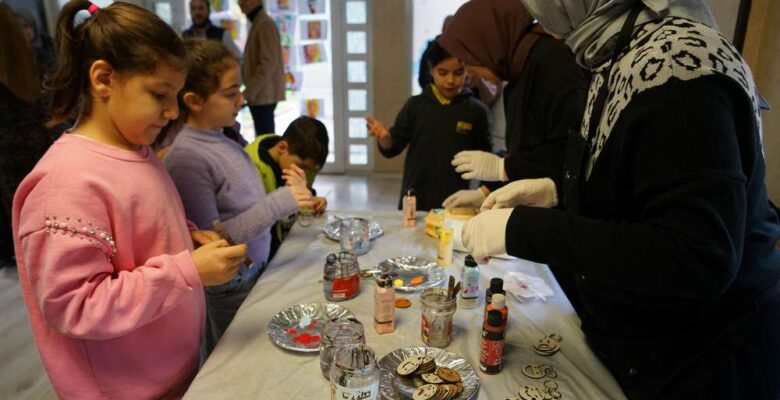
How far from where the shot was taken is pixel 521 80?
5.88ft

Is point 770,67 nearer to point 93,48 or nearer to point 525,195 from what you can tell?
point 525,195

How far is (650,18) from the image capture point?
917mm

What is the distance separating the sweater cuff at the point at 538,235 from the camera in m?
0.88

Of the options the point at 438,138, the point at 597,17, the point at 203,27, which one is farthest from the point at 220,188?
the point at 203,27

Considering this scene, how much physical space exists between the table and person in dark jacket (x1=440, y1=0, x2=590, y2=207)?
42 centimetres

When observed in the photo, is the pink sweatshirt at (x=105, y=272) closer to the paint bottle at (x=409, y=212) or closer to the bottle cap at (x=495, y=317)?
the bottle cap at (x=495, y=317)

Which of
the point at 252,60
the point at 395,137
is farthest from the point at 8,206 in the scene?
the point at 395,137

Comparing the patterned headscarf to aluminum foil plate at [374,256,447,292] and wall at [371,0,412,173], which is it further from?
wall at [371,0,412,173]

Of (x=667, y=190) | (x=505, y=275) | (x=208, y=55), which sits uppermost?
(x=208, y=55)

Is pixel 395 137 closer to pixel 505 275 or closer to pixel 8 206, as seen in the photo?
pixel 505 275

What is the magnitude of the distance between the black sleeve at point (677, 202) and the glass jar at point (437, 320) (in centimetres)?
34

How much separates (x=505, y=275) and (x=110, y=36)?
1192 mm

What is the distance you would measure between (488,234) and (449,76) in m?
1.70

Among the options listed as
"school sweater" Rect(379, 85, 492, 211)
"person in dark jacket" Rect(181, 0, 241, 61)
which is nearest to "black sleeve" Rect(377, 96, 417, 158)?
"school sweater" Rect(379, 85, 492, 211)
